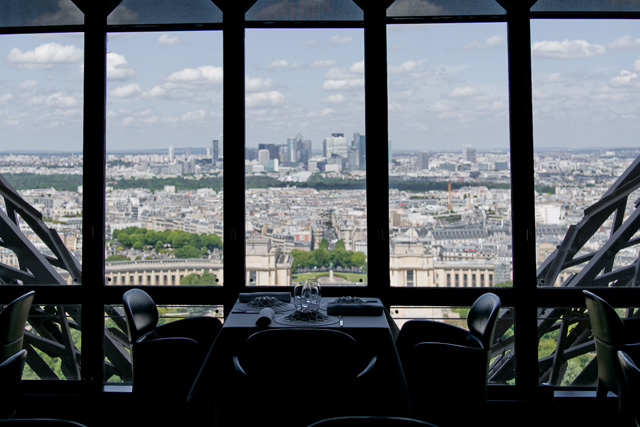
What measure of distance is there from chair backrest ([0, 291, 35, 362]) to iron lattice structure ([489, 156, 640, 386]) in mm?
3204

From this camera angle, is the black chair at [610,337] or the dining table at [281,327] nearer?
the dining table at [281,327]

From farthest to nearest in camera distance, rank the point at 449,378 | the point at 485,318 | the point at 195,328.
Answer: the point at 195,328, the point at 485,318, the point at 449,378

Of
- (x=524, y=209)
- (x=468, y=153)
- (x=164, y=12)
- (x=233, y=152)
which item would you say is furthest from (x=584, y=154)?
(x=164, y=12)

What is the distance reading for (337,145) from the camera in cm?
420

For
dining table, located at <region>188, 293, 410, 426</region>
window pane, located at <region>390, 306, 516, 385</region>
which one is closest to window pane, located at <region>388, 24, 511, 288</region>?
window pane, located at <region>390, 306, 516, 385</region>

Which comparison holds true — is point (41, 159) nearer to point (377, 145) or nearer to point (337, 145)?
point (337, 145)

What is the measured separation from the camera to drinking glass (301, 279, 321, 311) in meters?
3.27

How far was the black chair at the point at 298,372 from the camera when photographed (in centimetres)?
229

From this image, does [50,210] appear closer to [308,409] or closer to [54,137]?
[54,137]

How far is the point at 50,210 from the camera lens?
13.9 ft

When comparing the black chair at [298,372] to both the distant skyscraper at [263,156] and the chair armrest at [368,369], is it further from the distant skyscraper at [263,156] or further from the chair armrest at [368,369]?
the distant skyscraper at [263,156]

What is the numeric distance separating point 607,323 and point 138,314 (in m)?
2.76

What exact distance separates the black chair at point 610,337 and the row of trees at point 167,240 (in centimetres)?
266

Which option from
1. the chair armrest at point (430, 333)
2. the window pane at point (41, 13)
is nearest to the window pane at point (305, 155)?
the chair armrest at point (430, 333)
